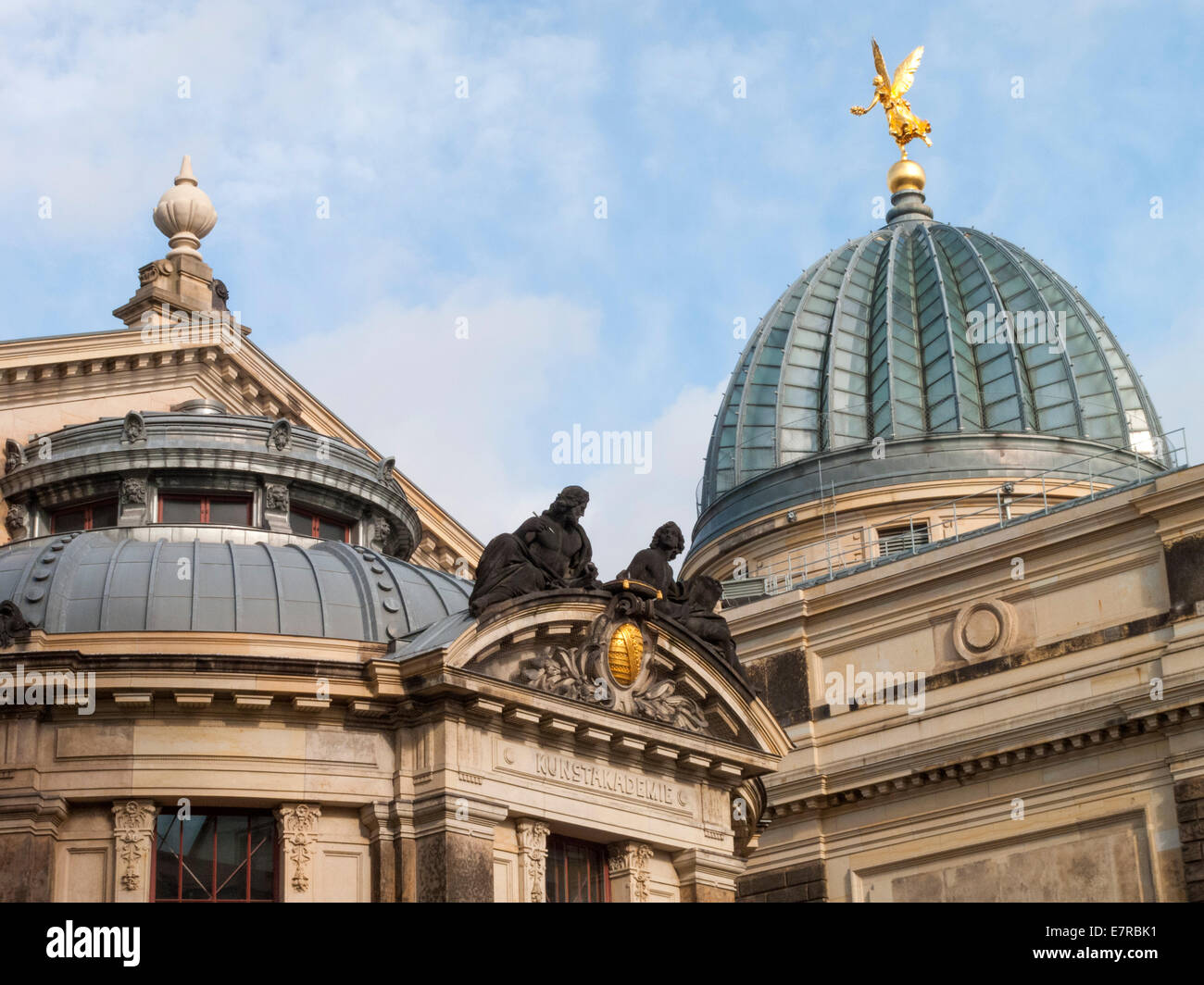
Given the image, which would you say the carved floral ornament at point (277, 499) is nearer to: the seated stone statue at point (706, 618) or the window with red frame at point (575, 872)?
the seated stone statue at point (706, 618)

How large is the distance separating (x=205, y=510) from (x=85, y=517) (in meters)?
2.05

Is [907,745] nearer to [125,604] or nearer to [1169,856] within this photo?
[1169,856]

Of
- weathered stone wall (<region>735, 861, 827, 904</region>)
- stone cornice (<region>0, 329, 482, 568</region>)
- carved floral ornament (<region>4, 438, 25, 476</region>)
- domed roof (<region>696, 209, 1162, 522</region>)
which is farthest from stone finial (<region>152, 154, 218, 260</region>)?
domed roof (<region>696, 209, 1162, 522</region>)

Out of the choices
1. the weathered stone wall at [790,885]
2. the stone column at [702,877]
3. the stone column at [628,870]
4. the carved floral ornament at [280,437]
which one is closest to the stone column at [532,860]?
the stone column at [628,870]

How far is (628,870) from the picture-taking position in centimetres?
3581

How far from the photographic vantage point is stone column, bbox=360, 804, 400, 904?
3297cm

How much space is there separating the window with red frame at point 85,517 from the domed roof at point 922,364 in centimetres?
3615

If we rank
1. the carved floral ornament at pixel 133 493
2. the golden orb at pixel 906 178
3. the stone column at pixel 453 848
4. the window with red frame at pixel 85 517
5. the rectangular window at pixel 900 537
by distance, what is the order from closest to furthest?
the stone column at pixel 453 848, the carved floral ornament at pixel 133 493, the window with red frame at pixel 85 517, the rectangular window at pixel 900 537, the golden orb at pixel 906 178

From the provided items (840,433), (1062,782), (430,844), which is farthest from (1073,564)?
(430,844)

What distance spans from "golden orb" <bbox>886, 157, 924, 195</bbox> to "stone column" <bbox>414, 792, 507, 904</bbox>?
186 feet

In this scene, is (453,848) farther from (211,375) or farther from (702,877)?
(211,375)

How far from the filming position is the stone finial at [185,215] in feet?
170

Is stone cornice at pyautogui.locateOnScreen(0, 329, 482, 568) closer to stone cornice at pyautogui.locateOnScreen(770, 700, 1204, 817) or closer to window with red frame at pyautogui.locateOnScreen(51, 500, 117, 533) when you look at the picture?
window with red frame at pyautogui.locateOnScreen(51, 500, 117, 533)
